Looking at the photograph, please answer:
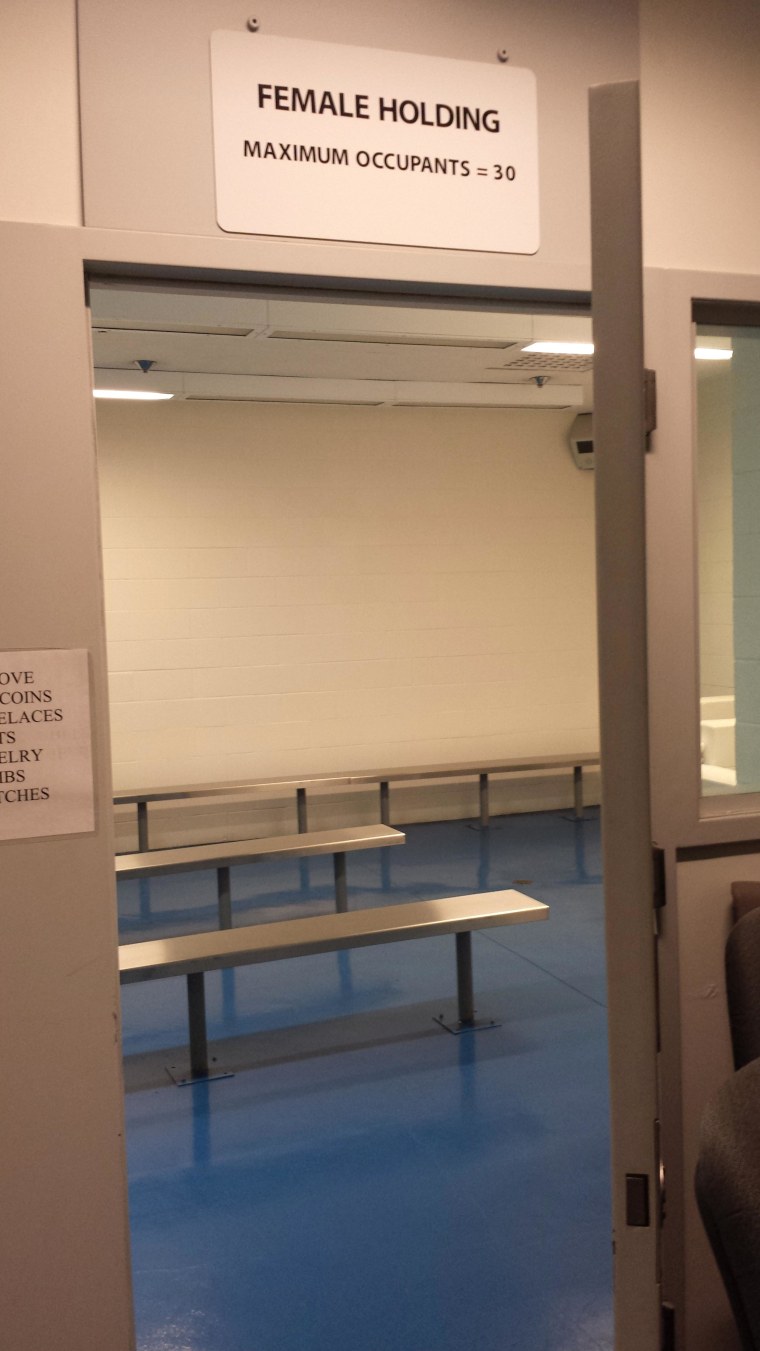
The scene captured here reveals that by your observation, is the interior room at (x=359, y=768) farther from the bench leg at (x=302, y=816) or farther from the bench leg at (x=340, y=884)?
the bench leg at (x=340, y=884)

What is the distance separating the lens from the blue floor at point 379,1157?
2537 millimetres

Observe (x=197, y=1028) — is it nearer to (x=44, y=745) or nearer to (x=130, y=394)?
(x=44, y=745)

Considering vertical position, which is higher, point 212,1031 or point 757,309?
point 757,309

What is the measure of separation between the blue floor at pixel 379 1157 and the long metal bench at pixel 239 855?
0.48 m

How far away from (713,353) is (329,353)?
467 centimetres

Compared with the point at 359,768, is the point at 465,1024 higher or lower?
lower

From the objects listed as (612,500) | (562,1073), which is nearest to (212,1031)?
(562,1073)

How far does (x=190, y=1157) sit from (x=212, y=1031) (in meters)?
1.04

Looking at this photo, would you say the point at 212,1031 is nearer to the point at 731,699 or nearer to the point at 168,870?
the point at 168,870

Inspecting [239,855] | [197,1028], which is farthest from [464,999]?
[239,855]

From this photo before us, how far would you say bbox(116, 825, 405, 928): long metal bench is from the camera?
17.1 ft

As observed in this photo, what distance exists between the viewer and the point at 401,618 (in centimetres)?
834

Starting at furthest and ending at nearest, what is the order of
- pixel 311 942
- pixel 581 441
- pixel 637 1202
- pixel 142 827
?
1. pixel 581 441
2. pixel 142 827
3. pixel 311 942
4. pixel 637 1202

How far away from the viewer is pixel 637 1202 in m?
0.70
